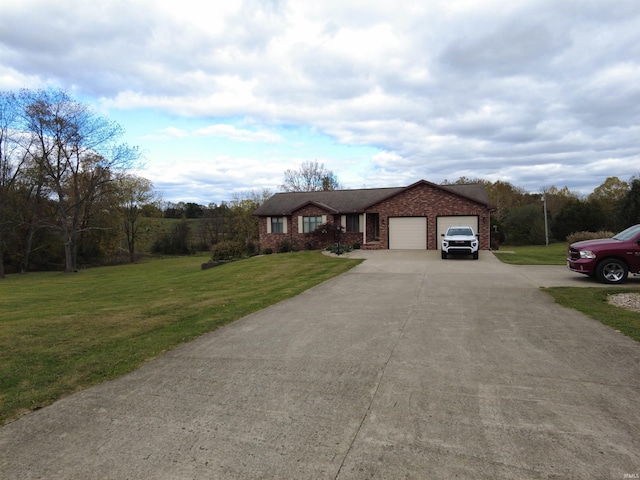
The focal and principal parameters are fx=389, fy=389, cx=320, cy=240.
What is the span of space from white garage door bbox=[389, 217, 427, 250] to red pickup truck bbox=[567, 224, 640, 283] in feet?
46.2

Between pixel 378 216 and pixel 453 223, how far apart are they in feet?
18.9

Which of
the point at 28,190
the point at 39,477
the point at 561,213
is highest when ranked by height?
the point at 28,190

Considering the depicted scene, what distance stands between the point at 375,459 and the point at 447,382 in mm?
1718

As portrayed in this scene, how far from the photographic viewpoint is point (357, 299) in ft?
31.0

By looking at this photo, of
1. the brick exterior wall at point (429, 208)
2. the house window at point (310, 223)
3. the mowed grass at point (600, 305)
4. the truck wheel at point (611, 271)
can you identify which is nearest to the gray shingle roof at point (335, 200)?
the house window at point (310, 223)

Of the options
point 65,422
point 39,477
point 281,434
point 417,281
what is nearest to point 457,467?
point 281,434

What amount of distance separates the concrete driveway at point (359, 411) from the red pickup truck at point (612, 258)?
597 centimetres

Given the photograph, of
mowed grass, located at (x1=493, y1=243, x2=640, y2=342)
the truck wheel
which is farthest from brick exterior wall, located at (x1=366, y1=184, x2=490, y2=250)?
the truck wheel

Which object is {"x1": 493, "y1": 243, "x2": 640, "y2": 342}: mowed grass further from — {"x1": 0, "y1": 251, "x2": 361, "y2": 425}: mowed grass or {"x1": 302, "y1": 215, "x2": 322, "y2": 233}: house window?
{"x1": 302, "y1": 215, "x2": 322, "y2": 233}: house window

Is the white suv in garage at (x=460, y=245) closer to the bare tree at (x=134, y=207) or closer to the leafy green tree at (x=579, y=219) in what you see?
the leafy green tree at (x=579, y=219)

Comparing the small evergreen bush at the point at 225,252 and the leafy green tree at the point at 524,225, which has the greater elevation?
the leafy green tree at the point at 524,225

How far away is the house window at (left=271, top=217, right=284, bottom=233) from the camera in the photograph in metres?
31.3

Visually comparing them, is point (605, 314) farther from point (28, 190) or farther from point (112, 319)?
point (28, 190)

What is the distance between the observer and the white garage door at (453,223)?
24875 mm
